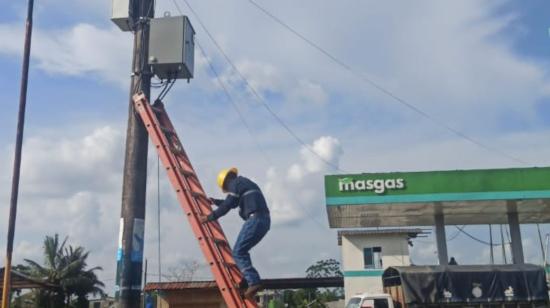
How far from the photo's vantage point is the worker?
767 centimetres

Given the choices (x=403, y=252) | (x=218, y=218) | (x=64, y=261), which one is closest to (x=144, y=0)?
(x=218, y=218)

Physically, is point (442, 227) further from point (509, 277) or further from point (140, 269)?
point (140, 269)

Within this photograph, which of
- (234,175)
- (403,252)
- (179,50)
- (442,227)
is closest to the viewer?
(234,175)

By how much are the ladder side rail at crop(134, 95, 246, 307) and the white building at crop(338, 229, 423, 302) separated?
66.7 ft

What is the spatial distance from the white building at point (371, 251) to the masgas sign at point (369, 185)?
875 cm

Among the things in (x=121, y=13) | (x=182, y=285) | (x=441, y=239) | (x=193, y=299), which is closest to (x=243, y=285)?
(x=121, y=13)

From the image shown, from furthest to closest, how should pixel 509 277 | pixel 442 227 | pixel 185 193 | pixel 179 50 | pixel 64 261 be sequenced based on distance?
pixel 64 261 → pixel 442 227 → pixel 509 277 → pixel 179 50 → pixel 185 193

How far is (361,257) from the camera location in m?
28.7

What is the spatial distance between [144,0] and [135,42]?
2.71 ft

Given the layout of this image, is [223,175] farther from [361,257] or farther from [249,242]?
[361,257]

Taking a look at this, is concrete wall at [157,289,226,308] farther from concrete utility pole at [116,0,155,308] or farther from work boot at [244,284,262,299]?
work boot at [244,284,262,299]

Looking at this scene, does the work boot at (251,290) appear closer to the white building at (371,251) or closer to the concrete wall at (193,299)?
the concrete wall at (193,299)

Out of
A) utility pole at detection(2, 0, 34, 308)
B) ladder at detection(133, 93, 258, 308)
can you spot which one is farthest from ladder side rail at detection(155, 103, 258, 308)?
utility pole at detection(2, 0, 34, 308)

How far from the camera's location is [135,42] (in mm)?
10375
